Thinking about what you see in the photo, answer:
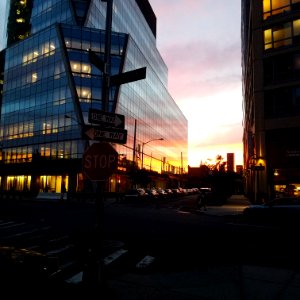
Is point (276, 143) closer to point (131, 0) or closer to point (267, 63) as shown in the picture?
point (267, 63)

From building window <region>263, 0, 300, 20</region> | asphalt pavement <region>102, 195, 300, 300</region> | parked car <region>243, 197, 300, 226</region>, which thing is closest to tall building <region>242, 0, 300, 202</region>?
building window <region>263, 0, 300, 20</region>

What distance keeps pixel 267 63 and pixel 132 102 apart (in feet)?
114

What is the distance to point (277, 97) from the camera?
3341 centimetres

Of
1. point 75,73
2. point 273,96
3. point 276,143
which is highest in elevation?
point 75,73

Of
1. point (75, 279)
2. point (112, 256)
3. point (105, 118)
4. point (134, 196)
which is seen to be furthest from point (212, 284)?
point (134, 196)

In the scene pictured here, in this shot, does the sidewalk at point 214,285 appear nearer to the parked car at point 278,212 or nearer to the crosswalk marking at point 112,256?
the crosswalk marking at point 112,256

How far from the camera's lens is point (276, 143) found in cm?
3266

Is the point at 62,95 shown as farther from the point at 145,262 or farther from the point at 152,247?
the point at 145,262

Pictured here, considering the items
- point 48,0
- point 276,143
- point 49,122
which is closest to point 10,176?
point 49,122

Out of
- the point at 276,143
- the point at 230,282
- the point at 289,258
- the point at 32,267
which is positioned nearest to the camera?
the point at 32,267

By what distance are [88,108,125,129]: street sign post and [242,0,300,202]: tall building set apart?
89.8 ft

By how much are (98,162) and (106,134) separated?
79 centimetres

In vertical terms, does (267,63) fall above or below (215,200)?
above

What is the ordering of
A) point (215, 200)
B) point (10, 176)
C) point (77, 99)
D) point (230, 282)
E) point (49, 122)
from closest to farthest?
point (230, 282)
point (215, 200)
point (77, 99)
point (49, 122)
point (10, 176)
